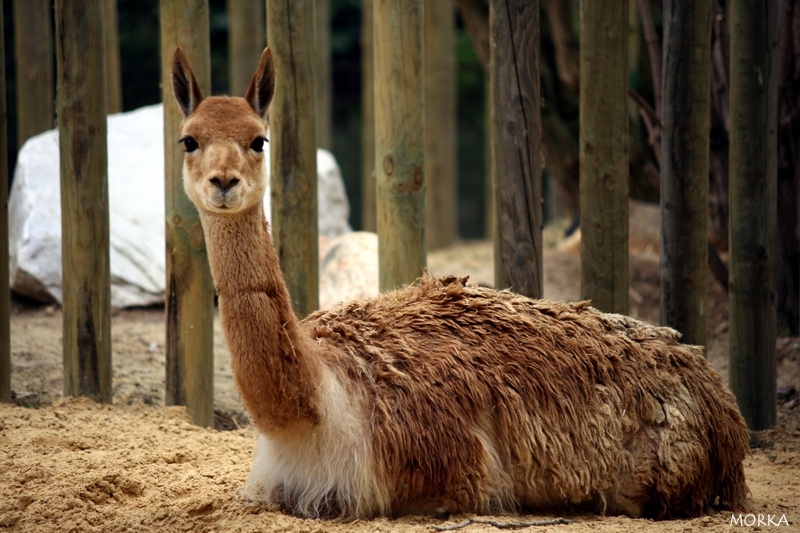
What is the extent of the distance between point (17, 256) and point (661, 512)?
599 centimetres

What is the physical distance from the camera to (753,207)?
5.35 meters

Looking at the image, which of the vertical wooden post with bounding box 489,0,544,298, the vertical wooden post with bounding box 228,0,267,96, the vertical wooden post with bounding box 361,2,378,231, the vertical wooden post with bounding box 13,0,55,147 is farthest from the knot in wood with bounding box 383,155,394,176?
the vertical wooden post with bounding box 228,0,267,96

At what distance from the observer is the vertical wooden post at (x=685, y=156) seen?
5.21m

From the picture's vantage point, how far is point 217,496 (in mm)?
4184

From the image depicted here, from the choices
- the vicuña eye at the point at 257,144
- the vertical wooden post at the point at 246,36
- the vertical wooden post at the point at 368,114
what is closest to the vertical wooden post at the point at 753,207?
the vicuña eye at the point at 257,144

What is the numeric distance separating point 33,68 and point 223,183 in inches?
304

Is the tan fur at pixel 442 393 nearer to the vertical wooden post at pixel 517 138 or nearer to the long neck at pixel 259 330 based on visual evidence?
the long neck at pixel 259 330

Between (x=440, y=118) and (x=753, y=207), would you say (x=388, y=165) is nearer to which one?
(x=753, y=207)

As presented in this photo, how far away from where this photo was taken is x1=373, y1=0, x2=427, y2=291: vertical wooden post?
5.32 metres

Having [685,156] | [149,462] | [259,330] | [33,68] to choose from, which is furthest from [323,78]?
[259,330]

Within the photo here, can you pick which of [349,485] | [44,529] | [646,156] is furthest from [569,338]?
[646,156]

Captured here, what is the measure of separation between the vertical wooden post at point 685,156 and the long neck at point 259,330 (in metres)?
2.31

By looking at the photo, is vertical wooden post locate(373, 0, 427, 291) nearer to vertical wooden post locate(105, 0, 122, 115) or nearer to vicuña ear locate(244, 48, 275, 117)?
vicuña ear locate(244, 48, 275, 117)

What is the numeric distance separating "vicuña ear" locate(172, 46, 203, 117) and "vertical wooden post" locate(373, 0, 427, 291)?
4.43ft
